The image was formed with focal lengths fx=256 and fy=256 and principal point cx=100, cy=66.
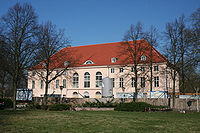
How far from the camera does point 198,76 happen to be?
26891mm

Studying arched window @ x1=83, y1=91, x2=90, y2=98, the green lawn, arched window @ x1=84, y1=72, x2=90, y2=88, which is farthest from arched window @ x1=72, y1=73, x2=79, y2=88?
the green lawn

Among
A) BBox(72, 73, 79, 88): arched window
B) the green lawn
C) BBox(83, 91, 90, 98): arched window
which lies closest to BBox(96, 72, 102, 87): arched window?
BBox(83, 91, 90, 98): arched window

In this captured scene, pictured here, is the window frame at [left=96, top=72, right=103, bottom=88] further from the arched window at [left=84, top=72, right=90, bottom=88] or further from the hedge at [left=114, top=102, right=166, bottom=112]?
the hedge at [left=114, top=102, right=166, bottom=112]

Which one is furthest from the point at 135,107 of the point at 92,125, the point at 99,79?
the point at 99,79

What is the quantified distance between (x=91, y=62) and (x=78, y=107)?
3103cm

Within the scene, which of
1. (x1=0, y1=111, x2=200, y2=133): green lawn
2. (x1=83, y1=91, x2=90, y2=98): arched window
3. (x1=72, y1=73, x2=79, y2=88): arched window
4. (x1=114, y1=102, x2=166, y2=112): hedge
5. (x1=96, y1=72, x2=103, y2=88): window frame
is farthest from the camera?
(x1=72, y1=73, x2=79, y2=88): arched window

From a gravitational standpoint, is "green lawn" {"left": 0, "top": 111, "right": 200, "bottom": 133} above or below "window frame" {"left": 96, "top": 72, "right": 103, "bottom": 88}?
below

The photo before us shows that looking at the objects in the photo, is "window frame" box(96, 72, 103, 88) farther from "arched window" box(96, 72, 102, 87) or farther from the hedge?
the hedge

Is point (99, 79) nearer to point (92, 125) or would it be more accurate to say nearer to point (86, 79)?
point (86, 79)

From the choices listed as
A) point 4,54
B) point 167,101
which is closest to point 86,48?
point 167,101

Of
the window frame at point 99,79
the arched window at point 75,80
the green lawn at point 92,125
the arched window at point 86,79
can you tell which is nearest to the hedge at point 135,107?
the green lawn at point 92,125

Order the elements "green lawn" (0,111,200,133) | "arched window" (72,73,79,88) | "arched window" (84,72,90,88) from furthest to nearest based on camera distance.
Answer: "arched window" (72,73,79,88) < "arched window" (84,72,90,88) < "green lawn" (0,111,200,133)

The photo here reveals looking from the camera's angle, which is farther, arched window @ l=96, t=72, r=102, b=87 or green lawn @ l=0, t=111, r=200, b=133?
arched window @ l=96, t=72, r=102, b=87

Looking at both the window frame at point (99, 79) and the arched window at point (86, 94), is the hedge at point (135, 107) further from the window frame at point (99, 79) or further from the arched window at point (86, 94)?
the arched window at point (86, 94)
